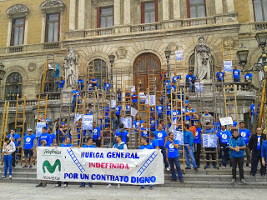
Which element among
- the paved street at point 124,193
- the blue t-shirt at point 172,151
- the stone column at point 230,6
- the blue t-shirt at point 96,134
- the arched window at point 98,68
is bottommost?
the paved street at point 124,193

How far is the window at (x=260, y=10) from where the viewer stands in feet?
73.0

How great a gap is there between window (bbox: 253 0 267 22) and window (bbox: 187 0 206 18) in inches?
181

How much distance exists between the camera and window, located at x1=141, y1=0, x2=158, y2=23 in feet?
77.3

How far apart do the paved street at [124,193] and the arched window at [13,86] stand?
1907 centimetres

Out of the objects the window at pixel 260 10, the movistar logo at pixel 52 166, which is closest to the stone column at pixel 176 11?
the window at pixel 260 10

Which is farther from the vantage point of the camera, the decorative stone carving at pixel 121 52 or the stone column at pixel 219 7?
the decorative stone carving at pixel 121 52

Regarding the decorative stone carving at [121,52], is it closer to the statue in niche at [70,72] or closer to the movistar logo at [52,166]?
the statue in niche at [70,72]

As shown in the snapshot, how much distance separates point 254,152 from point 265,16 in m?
17.4

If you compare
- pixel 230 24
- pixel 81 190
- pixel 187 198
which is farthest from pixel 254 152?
pixel 230 24

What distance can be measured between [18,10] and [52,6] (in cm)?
402

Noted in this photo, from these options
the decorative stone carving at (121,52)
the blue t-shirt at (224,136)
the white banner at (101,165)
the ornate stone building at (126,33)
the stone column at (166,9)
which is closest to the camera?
the white banner at (101,165)

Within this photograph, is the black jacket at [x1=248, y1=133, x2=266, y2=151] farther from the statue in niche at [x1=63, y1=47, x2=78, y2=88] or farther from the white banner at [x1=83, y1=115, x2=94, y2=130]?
the statue in niche at [x1=63, y1=47, x2=78, y2=88]

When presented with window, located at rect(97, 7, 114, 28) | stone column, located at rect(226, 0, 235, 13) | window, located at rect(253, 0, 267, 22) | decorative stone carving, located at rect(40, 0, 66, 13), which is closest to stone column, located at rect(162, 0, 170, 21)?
stone column, located at rect(226, 0, 235, 13)

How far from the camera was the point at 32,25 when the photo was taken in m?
27.1
